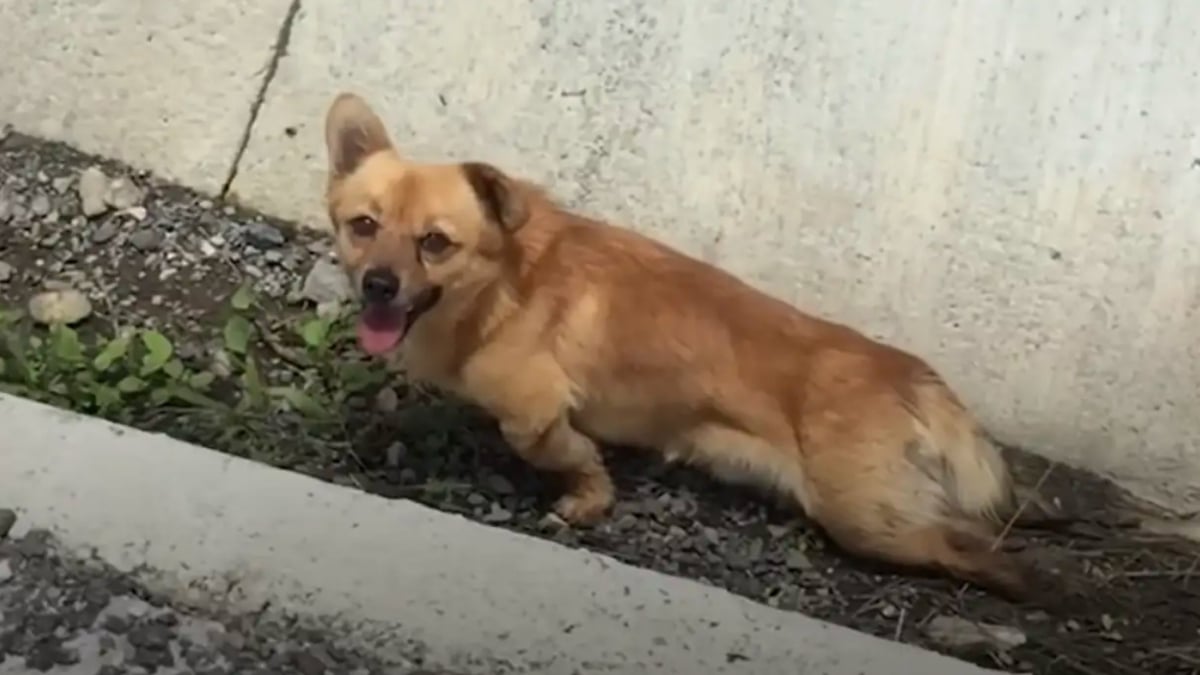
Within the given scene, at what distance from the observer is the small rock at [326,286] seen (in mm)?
3150

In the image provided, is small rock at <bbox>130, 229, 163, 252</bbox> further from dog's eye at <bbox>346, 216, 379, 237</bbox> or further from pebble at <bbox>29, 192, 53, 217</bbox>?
dog's eye at <bbox>346, 216, 379, 237</bbox>

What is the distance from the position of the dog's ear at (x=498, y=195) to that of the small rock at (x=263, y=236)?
31.7 inches

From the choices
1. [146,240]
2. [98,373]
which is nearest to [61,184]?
[146,240]

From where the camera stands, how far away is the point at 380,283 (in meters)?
2.48

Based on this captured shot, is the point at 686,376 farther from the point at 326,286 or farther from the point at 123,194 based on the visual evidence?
the point at 123,194

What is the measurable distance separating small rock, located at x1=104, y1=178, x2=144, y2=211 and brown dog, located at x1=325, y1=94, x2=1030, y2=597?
2.68ft

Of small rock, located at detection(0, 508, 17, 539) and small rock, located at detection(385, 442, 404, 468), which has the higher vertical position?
small rock, located at detection(0, 508, 17, 539)

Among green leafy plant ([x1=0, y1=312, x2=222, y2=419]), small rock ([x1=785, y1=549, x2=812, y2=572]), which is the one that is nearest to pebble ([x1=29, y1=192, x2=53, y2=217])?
green leafy plant ([x1=0, y1=312, x2=222, y2=419])

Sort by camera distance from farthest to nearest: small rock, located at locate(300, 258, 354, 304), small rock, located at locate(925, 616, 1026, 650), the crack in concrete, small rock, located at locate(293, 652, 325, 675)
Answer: the crack in concrete < small rock, located at locate(300, 258, 354, 304) < small rock, located at locate(925, 616, 1026, 650) < small rock, located at locate(293, 652, 325, 675)

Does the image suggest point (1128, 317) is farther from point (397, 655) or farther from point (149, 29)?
point (149, 29)

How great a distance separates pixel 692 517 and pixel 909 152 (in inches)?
30.9

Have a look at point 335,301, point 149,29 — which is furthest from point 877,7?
point 149,29

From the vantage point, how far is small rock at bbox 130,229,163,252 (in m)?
3.23

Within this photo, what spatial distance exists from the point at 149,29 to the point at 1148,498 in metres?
2.18
